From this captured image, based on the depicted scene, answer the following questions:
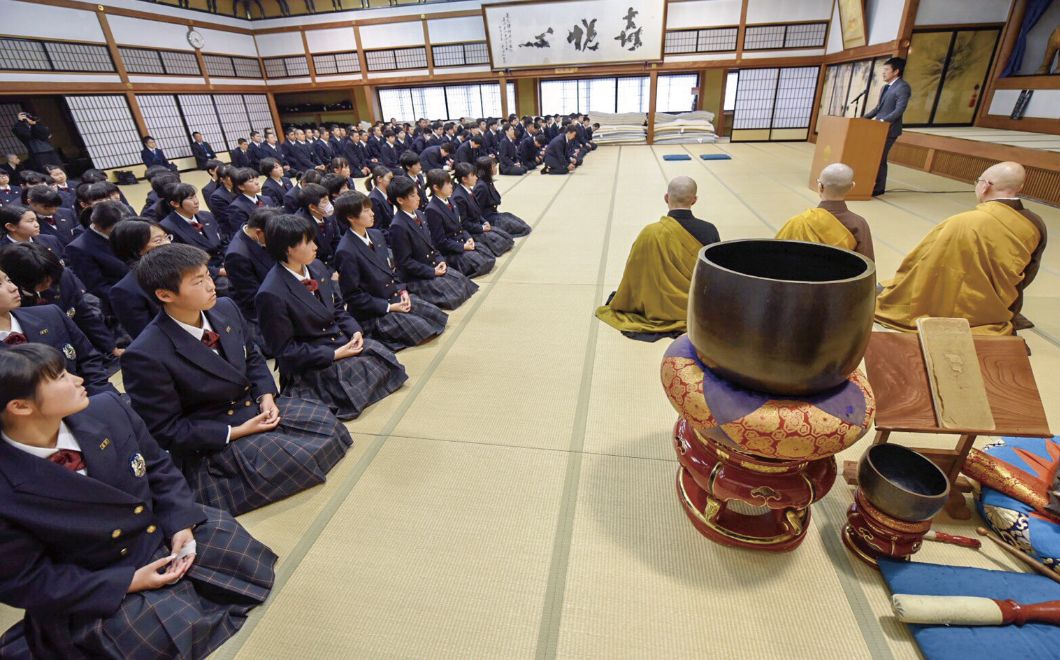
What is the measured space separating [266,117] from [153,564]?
19160 millimetres

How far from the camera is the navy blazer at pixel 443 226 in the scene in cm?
472

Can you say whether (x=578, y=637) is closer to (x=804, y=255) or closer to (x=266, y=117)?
(x=804, y=255)

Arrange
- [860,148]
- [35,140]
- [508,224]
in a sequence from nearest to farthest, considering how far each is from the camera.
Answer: [508,224]
[860,148]
[35,140]

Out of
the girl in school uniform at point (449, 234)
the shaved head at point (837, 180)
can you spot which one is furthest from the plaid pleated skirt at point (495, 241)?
the shaved head at point (837, 180)

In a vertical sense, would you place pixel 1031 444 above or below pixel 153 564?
below

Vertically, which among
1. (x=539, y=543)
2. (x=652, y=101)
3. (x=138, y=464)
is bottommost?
(x=539, y=543)

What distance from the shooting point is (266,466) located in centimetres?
216

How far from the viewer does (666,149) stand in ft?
45.2

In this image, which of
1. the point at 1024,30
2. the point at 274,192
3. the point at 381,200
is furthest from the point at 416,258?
the point at 1024,30

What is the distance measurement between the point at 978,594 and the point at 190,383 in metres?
2.98

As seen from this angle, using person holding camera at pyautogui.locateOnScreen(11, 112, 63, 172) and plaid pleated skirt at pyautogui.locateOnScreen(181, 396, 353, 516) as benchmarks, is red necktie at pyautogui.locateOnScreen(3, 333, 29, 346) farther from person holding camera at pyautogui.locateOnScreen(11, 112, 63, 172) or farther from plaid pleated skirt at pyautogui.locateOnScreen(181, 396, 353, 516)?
person holding camera at pyautogui.locateOnScreen(11, 112, 63, 172)

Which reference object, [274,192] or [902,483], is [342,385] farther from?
[274,192]

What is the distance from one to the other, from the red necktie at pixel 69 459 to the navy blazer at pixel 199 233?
2.93 m

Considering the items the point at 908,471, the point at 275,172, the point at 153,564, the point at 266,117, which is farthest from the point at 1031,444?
the point at 266,117
